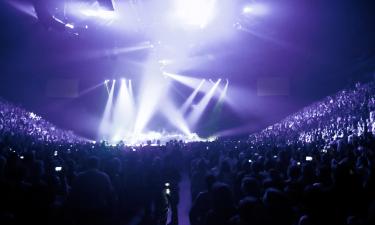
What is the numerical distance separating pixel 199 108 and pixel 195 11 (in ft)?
49.2

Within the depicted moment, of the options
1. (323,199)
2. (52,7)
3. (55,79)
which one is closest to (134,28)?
(52,7)

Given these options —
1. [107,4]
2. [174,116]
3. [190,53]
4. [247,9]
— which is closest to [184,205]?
[107,4]

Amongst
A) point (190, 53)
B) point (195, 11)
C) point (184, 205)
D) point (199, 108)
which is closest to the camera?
point (184, 205)

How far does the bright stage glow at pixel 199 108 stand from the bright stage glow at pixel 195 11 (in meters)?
12.8

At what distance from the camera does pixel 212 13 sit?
19.5 metres

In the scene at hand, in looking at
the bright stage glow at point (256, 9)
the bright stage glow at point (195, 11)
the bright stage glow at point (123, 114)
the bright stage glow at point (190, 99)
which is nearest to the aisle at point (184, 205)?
the bright stage glow at point (195, 11)

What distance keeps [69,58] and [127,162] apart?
18.7 meters

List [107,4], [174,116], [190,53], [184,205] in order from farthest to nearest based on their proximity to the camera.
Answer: [174,116], [190,53], [107,4], [184,205]

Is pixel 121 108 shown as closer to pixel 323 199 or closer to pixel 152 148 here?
pixel 152 148

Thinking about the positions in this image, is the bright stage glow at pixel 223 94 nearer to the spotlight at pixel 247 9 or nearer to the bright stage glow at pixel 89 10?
the spotlight at pixel 247 9

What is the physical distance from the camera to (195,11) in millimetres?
19703

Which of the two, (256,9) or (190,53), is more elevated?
(190,53)

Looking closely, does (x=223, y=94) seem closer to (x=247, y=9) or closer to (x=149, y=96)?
(x=149, y=96)

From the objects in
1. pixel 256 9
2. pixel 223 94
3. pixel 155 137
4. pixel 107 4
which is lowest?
pixel 155 137
